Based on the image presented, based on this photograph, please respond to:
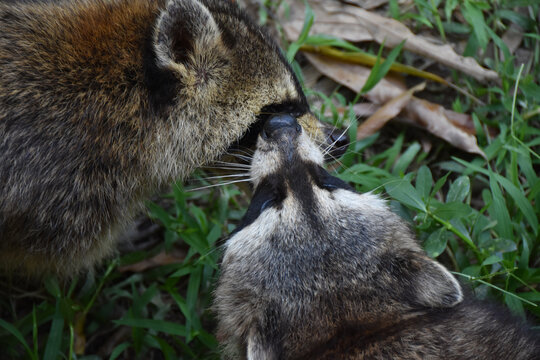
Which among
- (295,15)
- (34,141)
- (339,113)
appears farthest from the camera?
(295,15)

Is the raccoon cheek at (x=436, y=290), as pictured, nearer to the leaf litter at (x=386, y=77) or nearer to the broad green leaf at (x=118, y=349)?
the leaf litter at (x=386, y=77)

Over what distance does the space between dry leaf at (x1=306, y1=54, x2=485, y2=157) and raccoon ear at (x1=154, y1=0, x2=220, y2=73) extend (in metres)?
2.12

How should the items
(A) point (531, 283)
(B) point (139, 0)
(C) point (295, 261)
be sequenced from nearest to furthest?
(C) point (295, 261), (B) point (139, 0), (A) point (531, 283)

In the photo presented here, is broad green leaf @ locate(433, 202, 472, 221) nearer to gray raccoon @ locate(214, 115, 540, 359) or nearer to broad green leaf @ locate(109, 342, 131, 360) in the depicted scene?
gray raccoon @ locate(214, 115, 540, 359)

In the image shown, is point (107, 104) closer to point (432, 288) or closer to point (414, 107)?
point (432, 288)

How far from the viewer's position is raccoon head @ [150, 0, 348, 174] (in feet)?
11.7

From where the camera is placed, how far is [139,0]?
389 cm

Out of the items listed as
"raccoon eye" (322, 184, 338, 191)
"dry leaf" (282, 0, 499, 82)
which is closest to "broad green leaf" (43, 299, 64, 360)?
"raccoon eye" (322, 184, 338, 191)

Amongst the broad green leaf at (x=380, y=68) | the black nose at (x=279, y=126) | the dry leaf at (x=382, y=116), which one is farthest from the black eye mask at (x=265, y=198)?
the broad green leaf at (x=380, y=68)

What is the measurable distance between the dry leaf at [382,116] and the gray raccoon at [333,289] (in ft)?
5.98

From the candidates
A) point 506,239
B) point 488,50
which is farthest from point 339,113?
point 506,239

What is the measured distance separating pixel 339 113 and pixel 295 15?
1.17 metres

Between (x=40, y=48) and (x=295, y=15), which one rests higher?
(x=40, y=48)

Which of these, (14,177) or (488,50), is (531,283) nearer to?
(488,50)
